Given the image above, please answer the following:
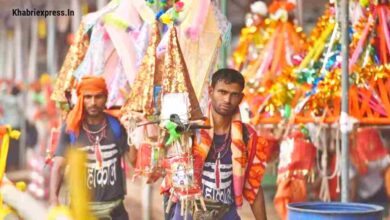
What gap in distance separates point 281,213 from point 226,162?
218 centimetres

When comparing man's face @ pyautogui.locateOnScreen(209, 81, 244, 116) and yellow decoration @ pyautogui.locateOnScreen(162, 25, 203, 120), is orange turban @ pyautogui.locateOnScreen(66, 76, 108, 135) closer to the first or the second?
yellow decoration @ pyautogui.locateOnScreen(162, 25, 203, 120)

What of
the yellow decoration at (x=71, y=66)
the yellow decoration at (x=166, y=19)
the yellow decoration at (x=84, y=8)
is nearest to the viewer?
the yellow decoration at (x=166, y=19)

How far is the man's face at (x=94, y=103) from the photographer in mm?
5695

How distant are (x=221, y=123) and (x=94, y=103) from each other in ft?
4.20

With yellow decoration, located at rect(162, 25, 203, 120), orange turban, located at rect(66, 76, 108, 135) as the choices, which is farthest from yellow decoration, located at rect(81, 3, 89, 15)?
yellow decoration, located at rect(162, 25, 203, 120)

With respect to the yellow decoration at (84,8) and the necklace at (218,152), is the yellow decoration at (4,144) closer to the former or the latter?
the necklace at (218,152)

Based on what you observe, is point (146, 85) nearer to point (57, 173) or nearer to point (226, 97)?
point (226, 97)

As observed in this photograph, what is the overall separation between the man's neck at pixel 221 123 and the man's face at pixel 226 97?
0.07ft

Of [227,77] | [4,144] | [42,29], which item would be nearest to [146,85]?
[227,77]

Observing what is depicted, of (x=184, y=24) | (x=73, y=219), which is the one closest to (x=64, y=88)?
(x=184, y=24)

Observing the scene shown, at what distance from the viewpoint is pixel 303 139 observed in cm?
677

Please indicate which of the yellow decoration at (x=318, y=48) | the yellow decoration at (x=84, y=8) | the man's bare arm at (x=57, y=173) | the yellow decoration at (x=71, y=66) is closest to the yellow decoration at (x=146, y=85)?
the man's bare arm at (x=57, y=173)

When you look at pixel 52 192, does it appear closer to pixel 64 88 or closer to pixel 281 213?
pixel 64 88

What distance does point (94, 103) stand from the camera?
5.70 metres
